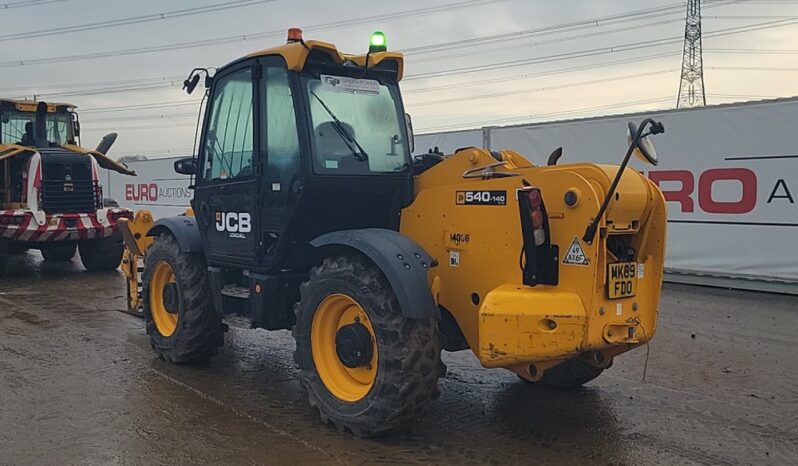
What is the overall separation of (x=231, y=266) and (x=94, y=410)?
4.57 feet

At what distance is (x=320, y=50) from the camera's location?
5.02 m

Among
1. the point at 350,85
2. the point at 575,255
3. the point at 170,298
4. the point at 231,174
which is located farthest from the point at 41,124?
the point at 575,255

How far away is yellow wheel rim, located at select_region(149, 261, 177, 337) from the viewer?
641 centimetres

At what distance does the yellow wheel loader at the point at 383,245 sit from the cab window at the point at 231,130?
0.02m

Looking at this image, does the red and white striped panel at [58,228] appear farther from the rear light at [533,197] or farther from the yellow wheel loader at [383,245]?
the rear light at [533,197]

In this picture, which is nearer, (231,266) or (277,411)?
(277,411)

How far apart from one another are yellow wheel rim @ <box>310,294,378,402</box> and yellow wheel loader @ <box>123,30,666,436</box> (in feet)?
0.04

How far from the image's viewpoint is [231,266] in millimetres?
5613

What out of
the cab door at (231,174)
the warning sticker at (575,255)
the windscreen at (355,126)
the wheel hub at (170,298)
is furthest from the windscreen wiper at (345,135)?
the wheel hub at (170,298)

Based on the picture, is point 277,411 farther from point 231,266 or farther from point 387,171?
point 387,171

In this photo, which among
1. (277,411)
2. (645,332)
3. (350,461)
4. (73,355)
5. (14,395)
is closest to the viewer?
(350,461)

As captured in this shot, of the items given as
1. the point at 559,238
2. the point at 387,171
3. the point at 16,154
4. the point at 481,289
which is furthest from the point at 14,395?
the point at 16,154

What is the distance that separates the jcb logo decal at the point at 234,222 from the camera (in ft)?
17.7

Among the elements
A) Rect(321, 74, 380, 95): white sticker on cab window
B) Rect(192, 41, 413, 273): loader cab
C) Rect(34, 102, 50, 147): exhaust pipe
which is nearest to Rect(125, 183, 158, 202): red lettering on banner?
Rect(34, 102, 50, 147): exhaust pipe
